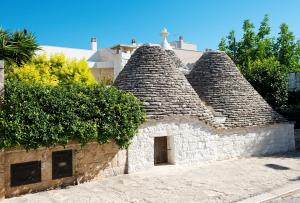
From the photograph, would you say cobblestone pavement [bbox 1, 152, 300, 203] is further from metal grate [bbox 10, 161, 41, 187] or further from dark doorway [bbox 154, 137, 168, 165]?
dark doorway [bbox 154, 137, 168, 165]

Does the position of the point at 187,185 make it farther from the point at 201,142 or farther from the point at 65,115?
the point at 65,115

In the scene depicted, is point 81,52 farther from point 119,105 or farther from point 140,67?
point 119,105

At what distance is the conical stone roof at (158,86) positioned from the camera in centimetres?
1205

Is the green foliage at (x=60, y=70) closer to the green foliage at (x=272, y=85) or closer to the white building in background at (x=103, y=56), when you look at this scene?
the white building in background at (x=103, y=56)

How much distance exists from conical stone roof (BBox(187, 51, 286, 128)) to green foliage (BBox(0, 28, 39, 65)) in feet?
26.3

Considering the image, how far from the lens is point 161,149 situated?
13.1 meters

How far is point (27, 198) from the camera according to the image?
8758 mm

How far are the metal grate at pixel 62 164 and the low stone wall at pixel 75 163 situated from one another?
10cm

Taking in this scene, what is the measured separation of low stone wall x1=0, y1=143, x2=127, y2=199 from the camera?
890 centimetres

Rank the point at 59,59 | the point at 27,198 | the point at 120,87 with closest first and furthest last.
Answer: the point at 27,198
the point at 120,87
the point at 59,59

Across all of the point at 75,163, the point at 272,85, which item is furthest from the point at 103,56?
the point at 75,163

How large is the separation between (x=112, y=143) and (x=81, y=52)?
22142 mm

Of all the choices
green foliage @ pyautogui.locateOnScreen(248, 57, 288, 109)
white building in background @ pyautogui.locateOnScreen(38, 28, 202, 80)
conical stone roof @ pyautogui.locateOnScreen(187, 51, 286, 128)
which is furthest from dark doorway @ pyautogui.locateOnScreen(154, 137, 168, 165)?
white building in background @ pyautogui.locateOnScreen(38, 28, 202, 80)

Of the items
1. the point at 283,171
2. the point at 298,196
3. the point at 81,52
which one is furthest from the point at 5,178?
the point at 81,52
